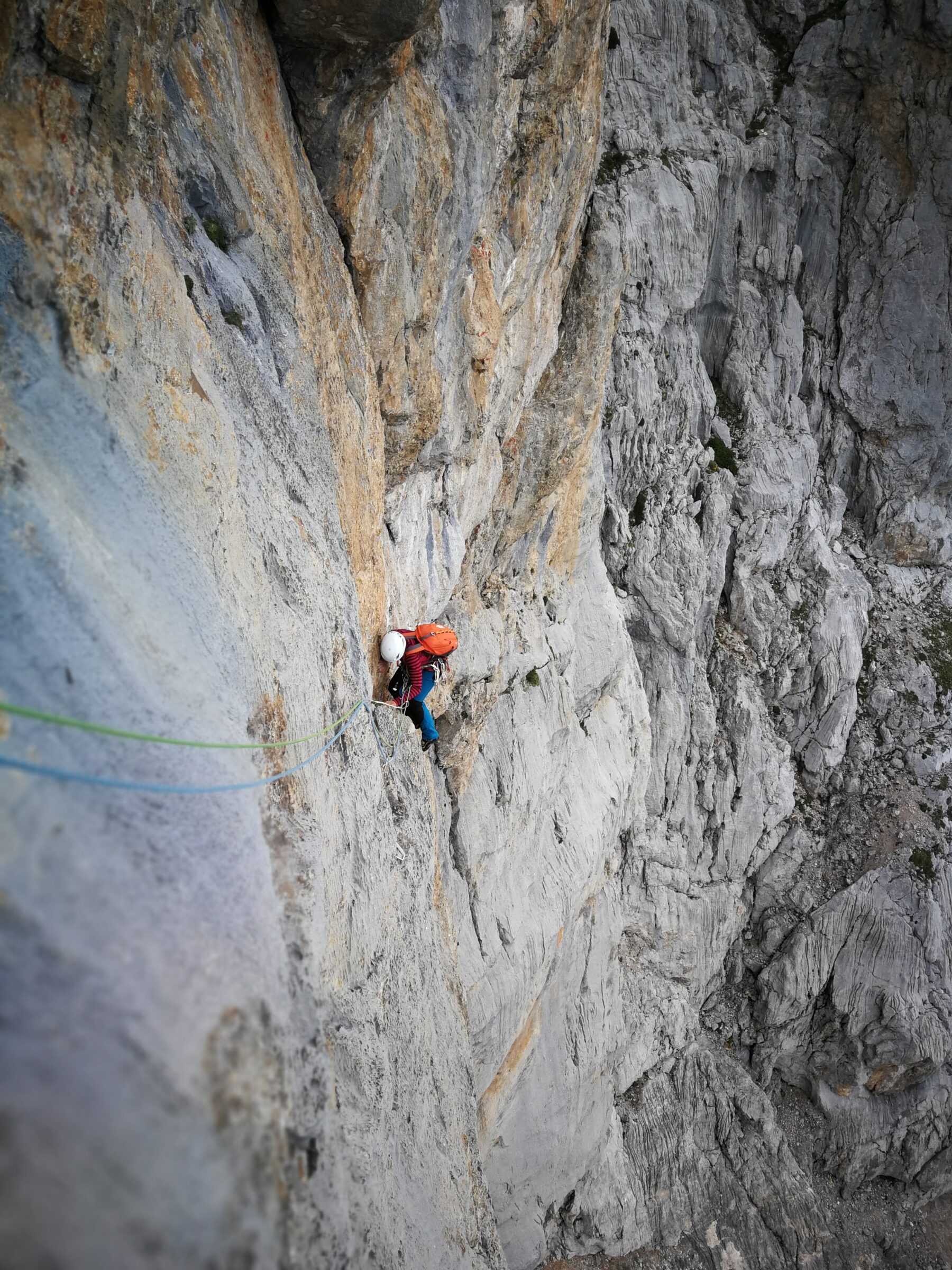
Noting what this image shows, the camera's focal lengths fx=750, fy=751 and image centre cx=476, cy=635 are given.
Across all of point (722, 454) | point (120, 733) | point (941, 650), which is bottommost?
point (941, 650)

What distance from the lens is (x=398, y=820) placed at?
8.36 m

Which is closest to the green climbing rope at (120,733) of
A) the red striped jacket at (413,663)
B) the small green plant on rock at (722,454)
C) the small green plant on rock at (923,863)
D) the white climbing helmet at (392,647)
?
the white climbing helmet at (392,647)

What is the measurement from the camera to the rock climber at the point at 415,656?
8.84 meters

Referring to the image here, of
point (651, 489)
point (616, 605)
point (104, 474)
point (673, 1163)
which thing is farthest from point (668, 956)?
point (104, 474)

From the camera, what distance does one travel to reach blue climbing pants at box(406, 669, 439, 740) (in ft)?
30.5

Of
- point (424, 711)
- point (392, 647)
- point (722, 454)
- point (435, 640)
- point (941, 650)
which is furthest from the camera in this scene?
point (941, 650)

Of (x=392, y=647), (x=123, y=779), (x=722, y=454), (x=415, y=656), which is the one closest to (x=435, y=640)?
(x=415, y=656)

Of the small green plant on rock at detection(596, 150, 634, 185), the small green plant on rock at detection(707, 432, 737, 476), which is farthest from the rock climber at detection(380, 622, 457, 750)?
the small green plant on rock at detection(707, 432, 737, 476)

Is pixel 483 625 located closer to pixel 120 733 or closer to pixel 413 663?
pixel 413 663

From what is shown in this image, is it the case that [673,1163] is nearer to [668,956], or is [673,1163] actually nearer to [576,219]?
[668,956]

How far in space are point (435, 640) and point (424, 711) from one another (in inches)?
45.5

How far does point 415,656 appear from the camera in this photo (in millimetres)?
9094

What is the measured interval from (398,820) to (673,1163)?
20.0 metres

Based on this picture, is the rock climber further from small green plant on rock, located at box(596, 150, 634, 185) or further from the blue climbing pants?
small green plant on rock, located at box(596, 150, 634, 185)
